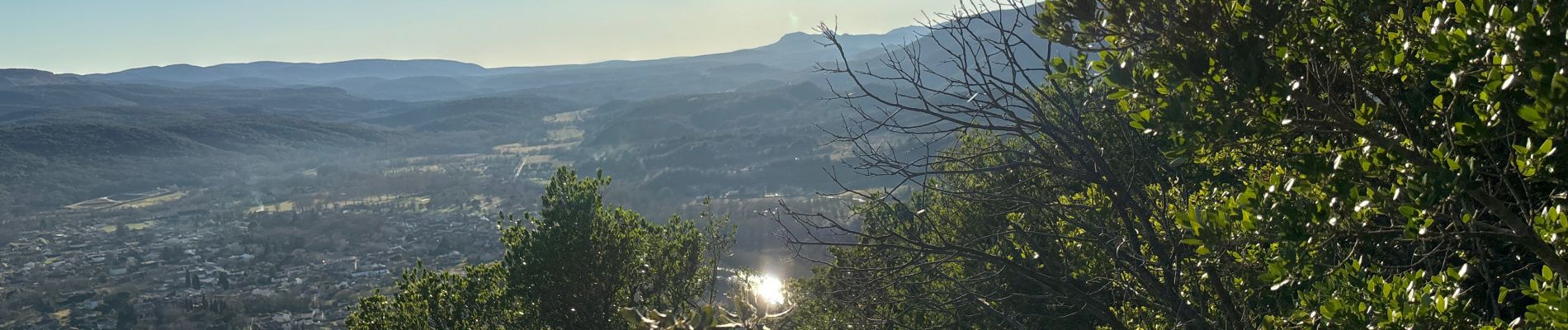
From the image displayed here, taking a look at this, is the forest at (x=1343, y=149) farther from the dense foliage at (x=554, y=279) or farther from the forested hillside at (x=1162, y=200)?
the dense foliage at (x=554, y=279)

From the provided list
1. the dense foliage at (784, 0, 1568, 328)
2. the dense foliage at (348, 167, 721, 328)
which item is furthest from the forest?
the dense foliage at (348, 167, 721, 328)

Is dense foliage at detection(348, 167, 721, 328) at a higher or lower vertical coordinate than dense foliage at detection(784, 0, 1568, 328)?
lower

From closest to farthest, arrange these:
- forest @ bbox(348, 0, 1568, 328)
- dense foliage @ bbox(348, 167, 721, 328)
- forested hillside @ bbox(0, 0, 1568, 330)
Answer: forest @ bbox(348, 0, 1568, 328)
forested hillside @ bbox(0, 0, 1568, 330)
dense foliage @ bbox(348, 167, 721, 328)

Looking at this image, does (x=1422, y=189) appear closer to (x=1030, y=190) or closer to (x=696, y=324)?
(x=696, y=324)

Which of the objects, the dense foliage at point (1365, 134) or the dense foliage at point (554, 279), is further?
the dense foliage at point (554, 279)

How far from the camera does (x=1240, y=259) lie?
482 cm

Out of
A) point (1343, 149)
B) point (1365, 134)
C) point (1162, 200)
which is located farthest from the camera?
point (1162, 200)

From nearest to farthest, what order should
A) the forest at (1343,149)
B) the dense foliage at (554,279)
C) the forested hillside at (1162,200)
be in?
the forest at (1343,149) < the forested hillside at (1162,200) < the dense foliage at (554,279)

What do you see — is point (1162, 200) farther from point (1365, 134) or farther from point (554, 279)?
point (554, 279)

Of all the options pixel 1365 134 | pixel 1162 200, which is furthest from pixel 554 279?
pixel 1365 134

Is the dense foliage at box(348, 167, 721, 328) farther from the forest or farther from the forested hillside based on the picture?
the forest

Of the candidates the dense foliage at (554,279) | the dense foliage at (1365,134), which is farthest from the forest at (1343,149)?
the dense foliage at (554,279)

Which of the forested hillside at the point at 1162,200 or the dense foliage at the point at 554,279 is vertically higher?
the forested hillside at the point at 1162,200

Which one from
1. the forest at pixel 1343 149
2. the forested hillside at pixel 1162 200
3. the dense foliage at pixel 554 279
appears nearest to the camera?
the forest at pixel 1343 149
